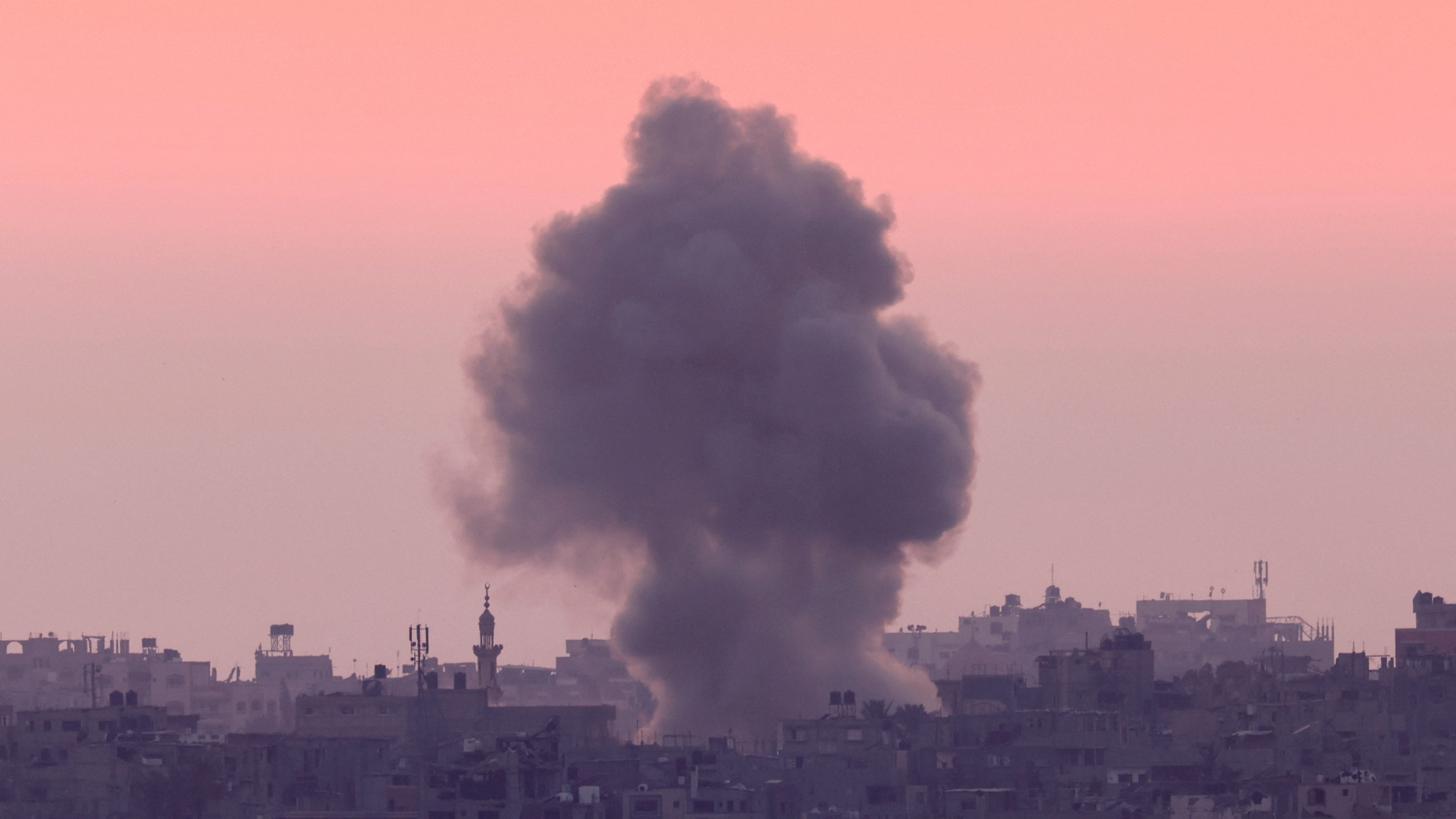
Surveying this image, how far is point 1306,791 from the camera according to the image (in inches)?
2581

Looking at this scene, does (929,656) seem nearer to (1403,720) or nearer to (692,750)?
(1403,720)

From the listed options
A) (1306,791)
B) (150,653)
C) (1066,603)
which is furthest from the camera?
(1066,603)

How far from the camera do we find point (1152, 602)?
178375 millimetres

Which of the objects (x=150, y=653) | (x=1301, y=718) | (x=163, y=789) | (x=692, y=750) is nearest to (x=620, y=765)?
(x=692, y=750)

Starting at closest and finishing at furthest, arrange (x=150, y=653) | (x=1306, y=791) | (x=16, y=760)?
(x=1306, y=791) < (x=16, y=760) < (x=150, y=653)

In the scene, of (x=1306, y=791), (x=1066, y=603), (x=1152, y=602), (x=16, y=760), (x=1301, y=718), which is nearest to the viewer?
(x=1306, y=791)

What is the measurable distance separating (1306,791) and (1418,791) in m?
2.00

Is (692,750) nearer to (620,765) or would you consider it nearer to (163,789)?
(620,765)

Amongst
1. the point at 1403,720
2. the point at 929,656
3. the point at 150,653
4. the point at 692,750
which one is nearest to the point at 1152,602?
the point at 929,656

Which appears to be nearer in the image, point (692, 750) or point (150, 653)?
point (692, 750)

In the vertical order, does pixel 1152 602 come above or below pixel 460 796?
above

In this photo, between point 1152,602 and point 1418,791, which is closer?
point 1418,791

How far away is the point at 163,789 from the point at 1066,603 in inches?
3855

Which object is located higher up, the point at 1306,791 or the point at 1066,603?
the point at 1066,603
